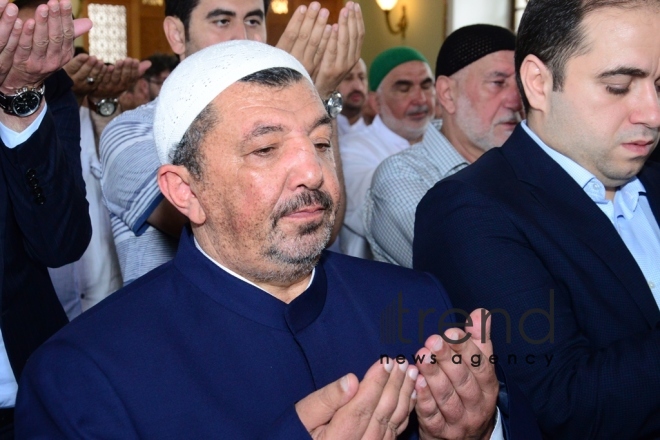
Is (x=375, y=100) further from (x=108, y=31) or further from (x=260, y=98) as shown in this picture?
(x=108, y=31)

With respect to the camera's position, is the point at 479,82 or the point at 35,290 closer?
the point at 35,290

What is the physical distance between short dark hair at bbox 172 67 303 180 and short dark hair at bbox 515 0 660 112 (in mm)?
680

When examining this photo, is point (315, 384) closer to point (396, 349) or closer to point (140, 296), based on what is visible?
point (396, 349)

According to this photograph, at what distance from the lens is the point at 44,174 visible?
2.07 m

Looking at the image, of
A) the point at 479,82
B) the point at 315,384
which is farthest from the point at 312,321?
the point at 479,82

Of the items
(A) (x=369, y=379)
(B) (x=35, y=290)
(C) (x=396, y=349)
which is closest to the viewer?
(A) (x=369, y=379)

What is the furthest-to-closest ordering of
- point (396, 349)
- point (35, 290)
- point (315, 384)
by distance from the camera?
1. point (35, 290)
2. point (396, 349)
3. point (315, 384)

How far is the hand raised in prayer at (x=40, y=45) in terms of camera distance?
6.18 ft

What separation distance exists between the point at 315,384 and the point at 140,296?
1.28 ft

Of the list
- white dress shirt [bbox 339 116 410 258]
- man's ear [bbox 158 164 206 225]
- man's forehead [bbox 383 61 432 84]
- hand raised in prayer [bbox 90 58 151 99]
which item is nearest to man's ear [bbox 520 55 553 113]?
man's ear [bbox 158 164 206 225]

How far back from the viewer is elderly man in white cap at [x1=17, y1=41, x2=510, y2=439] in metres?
1.52

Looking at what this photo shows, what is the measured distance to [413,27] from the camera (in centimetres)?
955

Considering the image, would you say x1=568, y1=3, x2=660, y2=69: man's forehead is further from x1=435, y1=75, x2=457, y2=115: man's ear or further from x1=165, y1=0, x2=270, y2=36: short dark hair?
x1=435, y1=75, x2=457, y2=115: man's ear

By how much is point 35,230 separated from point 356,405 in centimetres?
104
